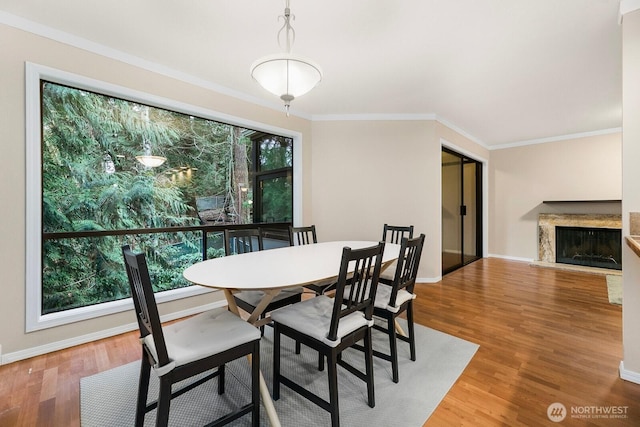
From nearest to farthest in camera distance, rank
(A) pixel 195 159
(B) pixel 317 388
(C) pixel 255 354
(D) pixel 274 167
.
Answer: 1. (C) pixel 255 354
2. (B) pixel 317 388
3. (A) pixel 195 159
4. (D) pixel 274 167

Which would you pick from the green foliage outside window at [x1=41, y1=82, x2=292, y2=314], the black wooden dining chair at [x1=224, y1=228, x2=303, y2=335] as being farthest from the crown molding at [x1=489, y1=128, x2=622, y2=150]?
the black wooden dining chair at [x1=224, y1=228, x2=303, y2=335]

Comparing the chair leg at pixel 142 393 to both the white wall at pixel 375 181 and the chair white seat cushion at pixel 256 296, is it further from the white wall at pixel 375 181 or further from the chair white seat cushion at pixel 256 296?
the white wall at pixel 375 181

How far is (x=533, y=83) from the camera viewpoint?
308 cm

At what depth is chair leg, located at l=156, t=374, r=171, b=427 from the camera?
1.14 meters

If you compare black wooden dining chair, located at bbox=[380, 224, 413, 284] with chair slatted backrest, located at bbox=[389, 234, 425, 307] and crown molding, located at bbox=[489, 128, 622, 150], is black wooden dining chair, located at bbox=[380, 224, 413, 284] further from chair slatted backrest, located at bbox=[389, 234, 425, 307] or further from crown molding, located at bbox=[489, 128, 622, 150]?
crown molding, located at bbox=[489, 128, 622, 150]

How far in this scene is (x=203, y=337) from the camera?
1.36m

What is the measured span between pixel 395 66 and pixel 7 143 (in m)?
3.29

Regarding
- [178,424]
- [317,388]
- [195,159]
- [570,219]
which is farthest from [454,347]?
[570,219]

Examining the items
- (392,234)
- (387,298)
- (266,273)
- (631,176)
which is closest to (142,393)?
(266,273)

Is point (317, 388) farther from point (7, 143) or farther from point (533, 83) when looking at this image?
point (533, 83)

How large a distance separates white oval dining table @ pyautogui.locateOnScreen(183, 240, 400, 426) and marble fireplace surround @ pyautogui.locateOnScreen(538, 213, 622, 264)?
15.7 ft

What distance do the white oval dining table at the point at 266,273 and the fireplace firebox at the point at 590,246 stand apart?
4941 millimetres

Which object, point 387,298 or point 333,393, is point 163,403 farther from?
point 387,298

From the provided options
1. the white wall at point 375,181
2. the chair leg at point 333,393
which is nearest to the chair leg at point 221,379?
the chair leg at point 333,393
